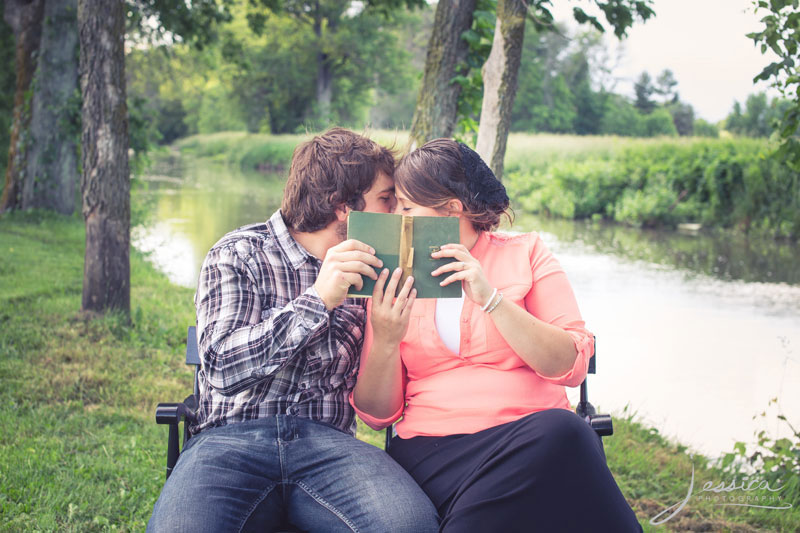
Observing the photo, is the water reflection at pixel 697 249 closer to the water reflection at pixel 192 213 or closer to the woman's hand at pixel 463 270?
the water reflection at pixel 192 213

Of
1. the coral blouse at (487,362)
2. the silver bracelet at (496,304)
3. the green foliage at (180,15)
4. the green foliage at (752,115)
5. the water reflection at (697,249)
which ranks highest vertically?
→ the green foliage at (752,115)

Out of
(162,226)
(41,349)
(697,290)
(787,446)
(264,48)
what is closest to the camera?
(787,446)

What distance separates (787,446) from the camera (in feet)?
12.4

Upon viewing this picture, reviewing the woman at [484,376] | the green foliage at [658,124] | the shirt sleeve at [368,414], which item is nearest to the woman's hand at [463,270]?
the woman at [484,376]

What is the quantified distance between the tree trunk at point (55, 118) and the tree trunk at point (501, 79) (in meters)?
6.74

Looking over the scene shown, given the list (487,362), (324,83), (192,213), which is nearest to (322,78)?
(324,83)

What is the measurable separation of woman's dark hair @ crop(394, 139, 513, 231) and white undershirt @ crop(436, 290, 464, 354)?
11.4 inches

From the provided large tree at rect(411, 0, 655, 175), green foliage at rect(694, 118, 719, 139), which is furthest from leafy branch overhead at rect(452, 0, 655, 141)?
green foliage at rect(694, 118, 719, 139)

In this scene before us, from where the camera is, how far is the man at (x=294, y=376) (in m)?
1.95

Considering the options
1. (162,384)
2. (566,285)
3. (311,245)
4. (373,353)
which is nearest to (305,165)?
(311,245)

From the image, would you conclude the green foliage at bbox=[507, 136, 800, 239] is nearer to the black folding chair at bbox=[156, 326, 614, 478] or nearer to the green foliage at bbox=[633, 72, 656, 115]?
the black folding chair at bbox=[156, 326, 614, 478]

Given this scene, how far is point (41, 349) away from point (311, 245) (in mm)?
3354

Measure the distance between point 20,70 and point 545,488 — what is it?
11.5 metres

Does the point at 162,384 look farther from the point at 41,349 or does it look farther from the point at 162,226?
the point at 162,226
